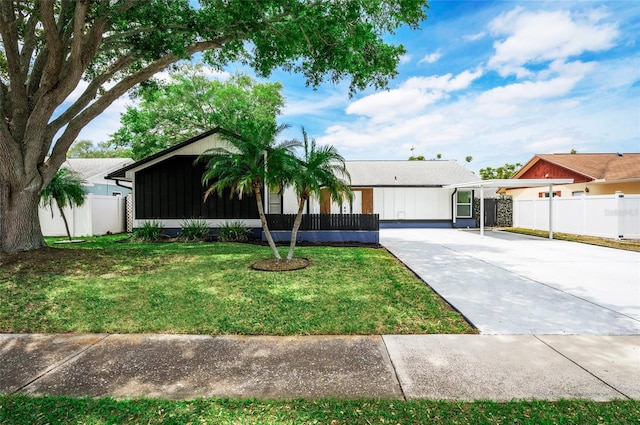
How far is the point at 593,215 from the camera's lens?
13914 mm

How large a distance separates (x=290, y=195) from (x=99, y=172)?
54.4 ft

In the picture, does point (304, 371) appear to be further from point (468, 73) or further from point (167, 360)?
point (468, 73)

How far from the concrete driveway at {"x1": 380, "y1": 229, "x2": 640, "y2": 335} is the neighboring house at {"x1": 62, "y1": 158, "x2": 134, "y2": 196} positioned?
20.9 m

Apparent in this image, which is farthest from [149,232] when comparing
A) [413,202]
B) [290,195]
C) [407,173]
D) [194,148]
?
[407,173]

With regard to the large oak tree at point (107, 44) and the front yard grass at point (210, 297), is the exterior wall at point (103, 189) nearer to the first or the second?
the large oak tree at point (107, 44)

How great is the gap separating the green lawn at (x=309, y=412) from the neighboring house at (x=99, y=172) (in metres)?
21.2

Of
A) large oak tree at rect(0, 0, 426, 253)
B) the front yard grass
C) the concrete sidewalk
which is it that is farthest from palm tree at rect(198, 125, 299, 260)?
the concrete sidewalk

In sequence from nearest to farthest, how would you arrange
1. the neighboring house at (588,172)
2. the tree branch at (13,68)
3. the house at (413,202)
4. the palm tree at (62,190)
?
the tree branch at (13,68)
the palm tree at (62,190)
the neighboring house at (588,172)
the house at (413,202)

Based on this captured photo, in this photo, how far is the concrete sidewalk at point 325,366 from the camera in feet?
8.74

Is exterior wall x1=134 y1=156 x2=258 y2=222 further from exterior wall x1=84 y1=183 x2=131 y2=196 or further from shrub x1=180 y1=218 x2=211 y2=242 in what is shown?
exterior wall x1=84 y1=183 x2=131 y2=196

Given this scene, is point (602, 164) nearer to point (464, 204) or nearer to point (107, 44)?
point (464, 204)

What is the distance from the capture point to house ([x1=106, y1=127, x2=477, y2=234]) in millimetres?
12703

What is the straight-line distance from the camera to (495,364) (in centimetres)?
313

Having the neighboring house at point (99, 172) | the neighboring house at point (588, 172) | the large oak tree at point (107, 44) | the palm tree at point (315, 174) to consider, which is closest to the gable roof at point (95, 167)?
the neighboring house at point (99, 172)
